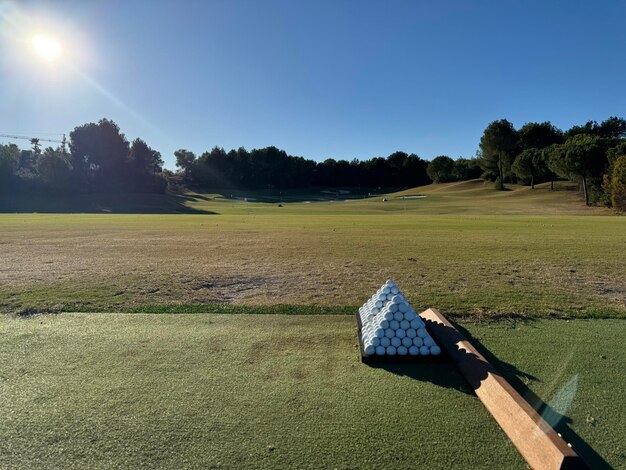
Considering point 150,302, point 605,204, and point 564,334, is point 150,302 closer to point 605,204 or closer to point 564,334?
point 564,334

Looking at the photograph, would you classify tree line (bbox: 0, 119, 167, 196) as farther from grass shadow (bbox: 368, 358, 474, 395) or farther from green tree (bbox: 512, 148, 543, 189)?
grass shadow (bbox: 368, 358, 474, 395)

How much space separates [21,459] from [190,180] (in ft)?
387

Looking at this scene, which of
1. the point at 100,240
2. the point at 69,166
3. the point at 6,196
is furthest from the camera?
the point at 69,166

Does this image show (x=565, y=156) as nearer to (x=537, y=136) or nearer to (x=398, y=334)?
(x=537, y=136)

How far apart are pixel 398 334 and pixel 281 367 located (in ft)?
5.09

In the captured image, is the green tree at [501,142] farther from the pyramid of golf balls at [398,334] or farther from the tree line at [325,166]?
the pyramid of golf balls at [398,334]

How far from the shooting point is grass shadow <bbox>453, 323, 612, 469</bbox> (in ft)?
11.0

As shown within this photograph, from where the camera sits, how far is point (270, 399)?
4.25 metres

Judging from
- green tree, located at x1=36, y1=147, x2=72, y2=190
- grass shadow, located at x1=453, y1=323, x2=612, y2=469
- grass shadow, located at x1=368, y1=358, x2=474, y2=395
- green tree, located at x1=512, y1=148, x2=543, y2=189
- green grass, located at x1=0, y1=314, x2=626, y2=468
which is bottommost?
grass shadow, located at x1=453, y1=323, x2=612, y2=469

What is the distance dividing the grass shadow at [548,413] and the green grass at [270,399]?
2 cm

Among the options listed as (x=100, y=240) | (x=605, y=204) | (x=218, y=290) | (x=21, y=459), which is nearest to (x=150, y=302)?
(x=218, y=290)

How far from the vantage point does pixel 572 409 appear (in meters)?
4.04

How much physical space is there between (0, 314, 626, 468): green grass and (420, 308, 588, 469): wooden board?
0.35 feet

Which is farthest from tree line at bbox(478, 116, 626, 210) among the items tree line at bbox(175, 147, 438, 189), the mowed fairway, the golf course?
the golf course
